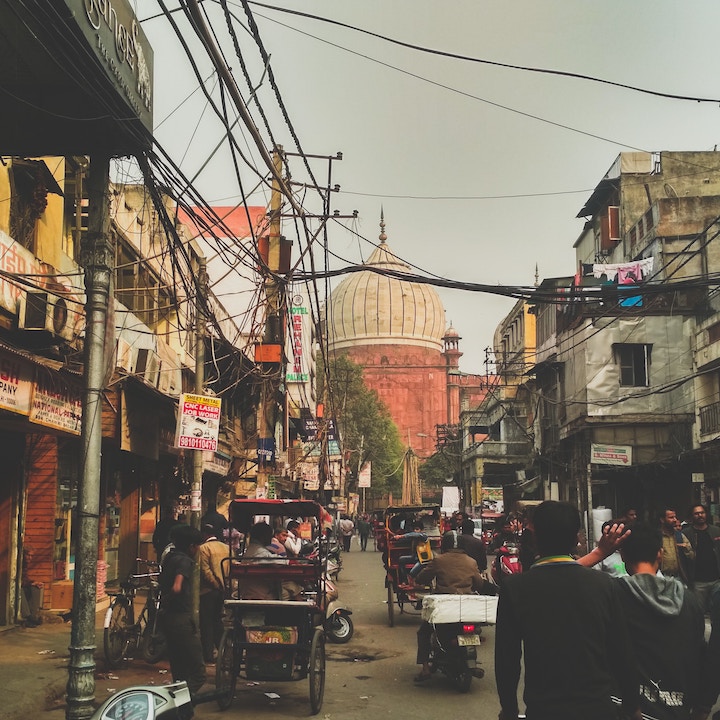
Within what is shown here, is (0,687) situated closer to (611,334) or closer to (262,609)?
(262,609)

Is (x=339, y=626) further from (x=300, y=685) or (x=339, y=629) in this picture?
(x=300, y=685)

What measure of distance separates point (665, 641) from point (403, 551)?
41.7ft

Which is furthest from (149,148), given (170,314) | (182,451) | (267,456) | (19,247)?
(267,456)

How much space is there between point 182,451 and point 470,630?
38.7ft

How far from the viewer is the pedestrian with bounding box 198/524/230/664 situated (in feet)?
35.2

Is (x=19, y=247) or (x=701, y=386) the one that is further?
(x=701, y=386)

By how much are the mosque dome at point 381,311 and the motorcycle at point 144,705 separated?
8530 centimetres

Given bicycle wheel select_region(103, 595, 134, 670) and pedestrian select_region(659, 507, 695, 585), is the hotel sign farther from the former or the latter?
pedestrian select_region(659, 507, 695, 585)

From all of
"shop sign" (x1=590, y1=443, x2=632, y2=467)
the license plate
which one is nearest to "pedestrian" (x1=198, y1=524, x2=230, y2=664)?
the license plate

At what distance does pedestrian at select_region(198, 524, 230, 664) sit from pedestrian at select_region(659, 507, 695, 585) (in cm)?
517

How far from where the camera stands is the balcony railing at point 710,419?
→ 27.6 meters

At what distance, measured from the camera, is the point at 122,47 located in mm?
8016

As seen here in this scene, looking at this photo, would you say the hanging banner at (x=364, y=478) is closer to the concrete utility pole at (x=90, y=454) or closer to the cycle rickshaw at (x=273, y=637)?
the cycle rickshaw at (x=273, y=637)

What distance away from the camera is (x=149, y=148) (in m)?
8.49
